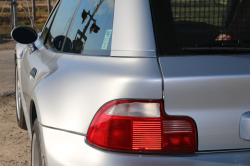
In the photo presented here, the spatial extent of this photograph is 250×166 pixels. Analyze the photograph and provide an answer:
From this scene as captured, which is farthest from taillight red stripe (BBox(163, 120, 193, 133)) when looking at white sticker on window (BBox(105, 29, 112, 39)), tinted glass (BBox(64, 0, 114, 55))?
white sticker on window (BBox(105, 29, 112, 39))

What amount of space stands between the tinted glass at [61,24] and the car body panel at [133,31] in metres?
0.89

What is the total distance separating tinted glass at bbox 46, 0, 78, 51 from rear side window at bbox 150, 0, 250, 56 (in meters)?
1.06

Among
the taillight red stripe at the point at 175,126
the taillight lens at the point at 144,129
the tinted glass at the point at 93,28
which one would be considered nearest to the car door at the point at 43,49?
the tinted glass at the point at 93,28

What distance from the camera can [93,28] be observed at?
222cm

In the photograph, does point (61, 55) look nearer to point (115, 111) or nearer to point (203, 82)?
point (115, 111)

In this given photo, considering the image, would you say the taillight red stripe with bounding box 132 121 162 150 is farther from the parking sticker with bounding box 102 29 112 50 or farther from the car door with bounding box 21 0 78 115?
the car door with bounding box 21 0 78 115

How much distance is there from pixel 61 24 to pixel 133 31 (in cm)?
142

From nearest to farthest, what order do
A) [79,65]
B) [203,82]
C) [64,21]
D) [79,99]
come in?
[203,82], [79,99], [79,65], [64,21]

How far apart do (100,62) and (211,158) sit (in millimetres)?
763

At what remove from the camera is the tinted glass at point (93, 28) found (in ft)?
6.61

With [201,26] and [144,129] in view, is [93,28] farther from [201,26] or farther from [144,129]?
[144,129]

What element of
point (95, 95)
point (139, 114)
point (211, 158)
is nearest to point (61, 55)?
point (95, 95)

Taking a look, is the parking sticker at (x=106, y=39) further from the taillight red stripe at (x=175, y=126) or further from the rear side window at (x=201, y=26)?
the taillight red stripe at (x=175, y=126)

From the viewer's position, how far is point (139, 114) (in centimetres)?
163
